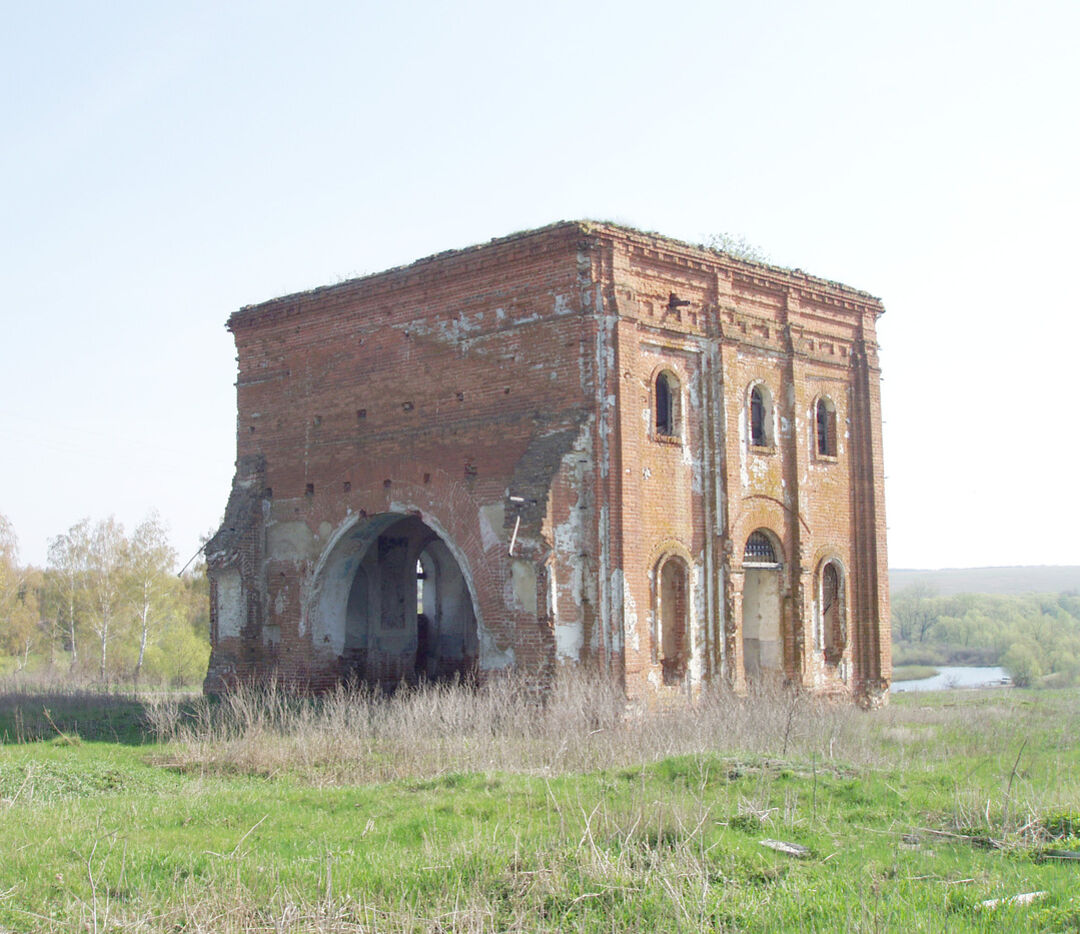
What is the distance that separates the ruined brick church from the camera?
15727 millimetres

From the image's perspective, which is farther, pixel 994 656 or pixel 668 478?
pixel 994 656

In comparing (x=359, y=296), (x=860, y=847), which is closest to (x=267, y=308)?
(x=359, y=296)

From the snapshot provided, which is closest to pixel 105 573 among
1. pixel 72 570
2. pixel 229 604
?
pixel 72 570

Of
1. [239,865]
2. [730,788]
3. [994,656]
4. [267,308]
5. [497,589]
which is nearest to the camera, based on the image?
[239,865]

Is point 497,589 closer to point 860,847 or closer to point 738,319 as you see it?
point 738,319

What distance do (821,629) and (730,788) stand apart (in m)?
9.18

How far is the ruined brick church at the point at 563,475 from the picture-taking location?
15727 mm

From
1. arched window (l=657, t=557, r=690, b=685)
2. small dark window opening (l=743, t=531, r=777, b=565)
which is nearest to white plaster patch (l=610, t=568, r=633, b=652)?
arched window (l=657, t=557, r=690, b=685)

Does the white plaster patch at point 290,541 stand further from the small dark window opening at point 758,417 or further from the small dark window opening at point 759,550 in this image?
the small dark window opening at point 758,417

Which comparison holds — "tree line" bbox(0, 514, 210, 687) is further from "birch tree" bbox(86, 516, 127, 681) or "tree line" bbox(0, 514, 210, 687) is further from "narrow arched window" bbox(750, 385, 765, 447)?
"narrow arched window" bbox(750, 385, 765, 447)

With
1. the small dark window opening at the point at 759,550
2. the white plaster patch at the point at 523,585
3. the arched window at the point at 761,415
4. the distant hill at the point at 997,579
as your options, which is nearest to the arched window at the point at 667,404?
the arched window at the point at 761,415

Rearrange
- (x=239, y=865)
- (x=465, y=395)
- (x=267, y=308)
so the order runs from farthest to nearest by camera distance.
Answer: (x=267, y=308), (x=465, y=395), (x=239, y=865)

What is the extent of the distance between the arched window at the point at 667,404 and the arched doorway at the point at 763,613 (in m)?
2.38

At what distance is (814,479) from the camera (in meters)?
19.0
